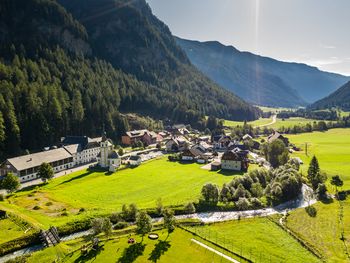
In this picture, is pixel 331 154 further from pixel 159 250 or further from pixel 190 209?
pixel 159 250

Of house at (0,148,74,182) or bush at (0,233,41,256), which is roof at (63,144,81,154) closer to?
house at (0,148,74,182)

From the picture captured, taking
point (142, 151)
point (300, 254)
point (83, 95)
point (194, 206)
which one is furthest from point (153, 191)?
point (83, 95)

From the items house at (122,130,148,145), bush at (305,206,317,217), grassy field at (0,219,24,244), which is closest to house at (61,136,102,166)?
house at (122,130,148,145)

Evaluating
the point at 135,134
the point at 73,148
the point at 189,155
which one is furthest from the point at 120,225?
the point at 135,134

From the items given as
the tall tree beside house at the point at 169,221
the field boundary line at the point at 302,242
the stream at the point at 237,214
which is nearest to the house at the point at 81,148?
the stream at the point at 237,214

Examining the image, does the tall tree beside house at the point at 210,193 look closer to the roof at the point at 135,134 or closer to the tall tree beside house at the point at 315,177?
the tall tree beside house at the point at 315,177

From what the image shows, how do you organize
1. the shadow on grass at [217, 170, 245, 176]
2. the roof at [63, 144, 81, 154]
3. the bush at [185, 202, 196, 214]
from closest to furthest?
the bush at [185, 202, 196, 214] < the shadow on grass at [217, 170, 245, 176] < the roof at [63, 144, 81, 154]
